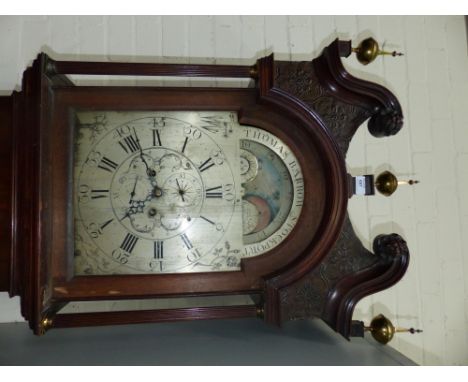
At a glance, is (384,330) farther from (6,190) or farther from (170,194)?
(6,190)

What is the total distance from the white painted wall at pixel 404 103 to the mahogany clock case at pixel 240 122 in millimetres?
366

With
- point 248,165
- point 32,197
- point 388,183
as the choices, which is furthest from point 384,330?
point 32,197

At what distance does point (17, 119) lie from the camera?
933mm

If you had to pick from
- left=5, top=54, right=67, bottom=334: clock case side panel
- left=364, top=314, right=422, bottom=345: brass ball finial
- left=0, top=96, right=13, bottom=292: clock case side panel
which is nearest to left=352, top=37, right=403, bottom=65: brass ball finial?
left=364, top=314, right=422, bottom=345: brass ball finial

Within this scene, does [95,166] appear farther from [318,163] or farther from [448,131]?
[448,131]

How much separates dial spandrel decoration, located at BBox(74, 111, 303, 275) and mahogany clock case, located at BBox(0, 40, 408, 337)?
25mm

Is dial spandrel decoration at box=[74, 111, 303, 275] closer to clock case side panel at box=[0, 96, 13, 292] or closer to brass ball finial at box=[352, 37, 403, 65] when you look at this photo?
clock case side panel at box=[0, 96, 13, 292]

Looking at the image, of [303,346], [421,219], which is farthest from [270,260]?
[421,219]

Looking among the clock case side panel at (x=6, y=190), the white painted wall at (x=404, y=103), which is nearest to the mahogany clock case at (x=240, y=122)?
the clock case side panel at (x=6, y=190)

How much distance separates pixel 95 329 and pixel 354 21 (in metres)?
1.37

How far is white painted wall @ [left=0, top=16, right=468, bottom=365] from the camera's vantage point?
4.20 ft

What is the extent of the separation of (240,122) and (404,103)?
721 millimetres

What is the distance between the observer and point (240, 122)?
0.99 metres

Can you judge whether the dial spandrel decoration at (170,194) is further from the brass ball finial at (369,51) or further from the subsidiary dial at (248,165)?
the brass ball finial at (369,51)
